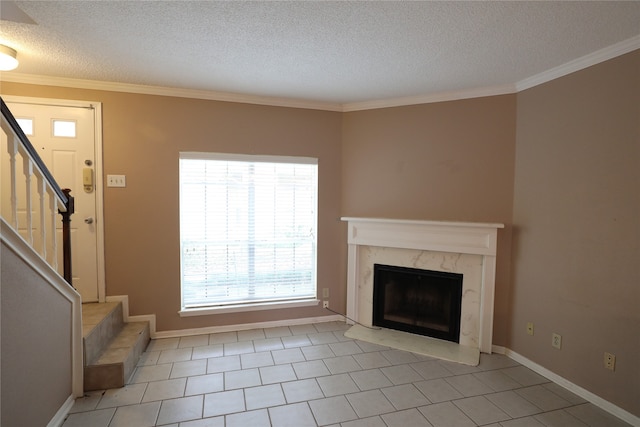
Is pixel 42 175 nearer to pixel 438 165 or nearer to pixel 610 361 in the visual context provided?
pixel 438 165

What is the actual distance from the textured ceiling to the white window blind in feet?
2.79

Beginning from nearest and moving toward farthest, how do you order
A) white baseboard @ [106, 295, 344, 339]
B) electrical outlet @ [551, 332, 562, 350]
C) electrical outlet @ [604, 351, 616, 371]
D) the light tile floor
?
the light tile floor, electrical outlet @ [604, 351, 616, 371], electrical outlet @ [551, 332, 562, 350], white baseboard @ [106, 295, 344, 339]

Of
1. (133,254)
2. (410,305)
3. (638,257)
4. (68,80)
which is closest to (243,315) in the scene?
(133,254)

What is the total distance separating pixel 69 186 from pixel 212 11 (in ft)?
7.16

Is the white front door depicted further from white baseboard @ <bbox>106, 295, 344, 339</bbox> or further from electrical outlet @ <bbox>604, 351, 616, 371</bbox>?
electrical outlet @ <bbox>604, 351, 616, 371</bbox>

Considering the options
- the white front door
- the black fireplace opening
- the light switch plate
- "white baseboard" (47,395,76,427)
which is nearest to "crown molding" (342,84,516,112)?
the black fireplace opening

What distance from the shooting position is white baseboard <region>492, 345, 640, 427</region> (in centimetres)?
206

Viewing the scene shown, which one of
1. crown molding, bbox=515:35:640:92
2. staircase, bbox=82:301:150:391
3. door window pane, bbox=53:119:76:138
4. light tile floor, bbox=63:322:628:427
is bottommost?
light tile floor, bbox=63:322:628:427

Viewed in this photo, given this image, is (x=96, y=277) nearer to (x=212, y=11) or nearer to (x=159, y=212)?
(x=159, y=212)

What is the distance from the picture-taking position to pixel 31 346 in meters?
1.72

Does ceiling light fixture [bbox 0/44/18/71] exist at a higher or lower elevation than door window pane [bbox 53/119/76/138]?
higher

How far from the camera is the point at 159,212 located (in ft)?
10.2

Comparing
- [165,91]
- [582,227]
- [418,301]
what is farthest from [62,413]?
[582,227]

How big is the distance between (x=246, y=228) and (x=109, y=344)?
153 cm
